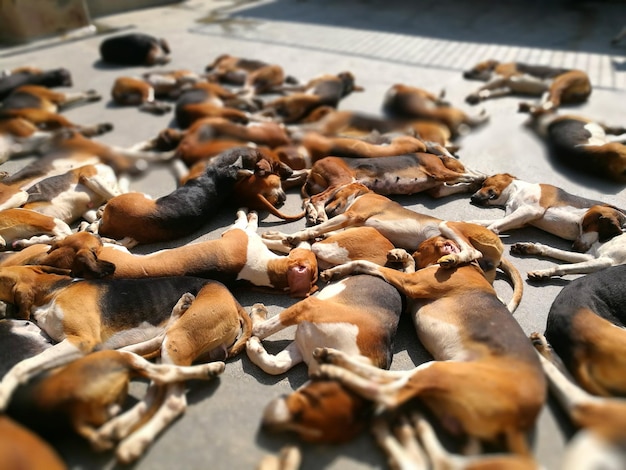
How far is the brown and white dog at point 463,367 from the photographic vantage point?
2.41 m

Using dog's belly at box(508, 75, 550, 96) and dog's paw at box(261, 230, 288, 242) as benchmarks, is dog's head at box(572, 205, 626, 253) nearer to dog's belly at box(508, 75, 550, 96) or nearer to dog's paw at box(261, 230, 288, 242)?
dog's paw at box(261, 230, 288, 242)

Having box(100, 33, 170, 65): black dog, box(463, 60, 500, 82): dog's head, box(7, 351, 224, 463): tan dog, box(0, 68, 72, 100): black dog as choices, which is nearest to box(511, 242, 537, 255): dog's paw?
box(7, 351, 224, 463): tan dog

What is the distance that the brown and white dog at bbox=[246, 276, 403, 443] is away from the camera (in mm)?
2473

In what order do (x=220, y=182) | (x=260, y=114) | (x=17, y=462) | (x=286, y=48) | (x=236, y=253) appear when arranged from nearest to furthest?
(x=17, y=462), (x=236, y=253), (x=220, y=182), (x=260, y=114), (x=286, y=48)

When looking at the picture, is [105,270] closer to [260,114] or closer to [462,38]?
[260,114]

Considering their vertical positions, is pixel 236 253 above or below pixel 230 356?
above

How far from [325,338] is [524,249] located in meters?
2.20

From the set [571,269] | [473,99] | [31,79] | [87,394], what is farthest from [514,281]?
[31,79]

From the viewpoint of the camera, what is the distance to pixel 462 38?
409 inches

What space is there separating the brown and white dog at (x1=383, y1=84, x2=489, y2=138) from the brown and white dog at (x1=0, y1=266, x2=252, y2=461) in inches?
165

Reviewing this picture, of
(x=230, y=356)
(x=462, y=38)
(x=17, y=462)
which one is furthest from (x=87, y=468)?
(x=462, y=38)

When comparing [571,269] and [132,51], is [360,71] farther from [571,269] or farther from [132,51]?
[571,269]

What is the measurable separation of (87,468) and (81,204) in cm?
285

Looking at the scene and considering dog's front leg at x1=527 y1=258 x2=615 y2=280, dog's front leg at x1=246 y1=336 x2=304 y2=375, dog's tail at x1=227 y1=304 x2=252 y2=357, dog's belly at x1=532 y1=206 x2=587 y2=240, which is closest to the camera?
dog's front leg at x1=246 y1=336 x2=304 y2=375
